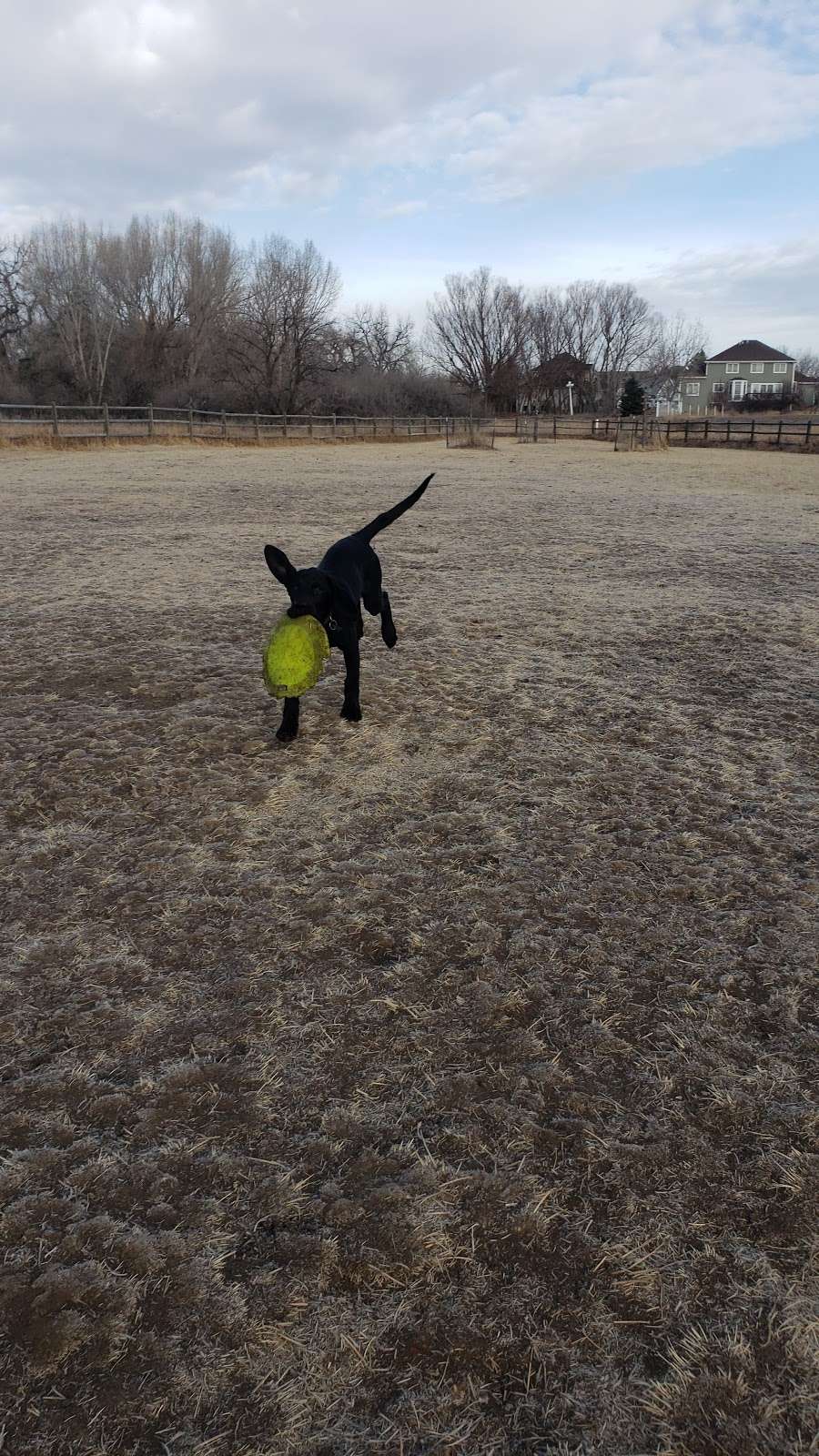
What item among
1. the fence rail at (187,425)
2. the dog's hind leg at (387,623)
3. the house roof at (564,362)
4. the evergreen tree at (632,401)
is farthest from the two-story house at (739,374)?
the dog's hind leg at (387,623)

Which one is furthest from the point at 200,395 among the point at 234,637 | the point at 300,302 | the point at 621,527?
the point at 234,637

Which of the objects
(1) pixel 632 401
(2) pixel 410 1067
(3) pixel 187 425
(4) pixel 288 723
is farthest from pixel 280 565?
(1) pixel 632 401

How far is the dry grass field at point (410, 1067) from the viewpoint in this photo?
1313 mm

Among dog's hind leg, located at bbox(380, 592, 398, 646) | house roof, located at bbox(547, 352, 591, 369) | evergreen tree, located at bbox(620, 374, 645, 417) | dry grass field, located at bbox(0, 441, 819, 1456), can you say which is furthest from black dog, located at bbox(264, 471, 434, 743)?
house roof, located at bbox(547, 352, 591, 369)

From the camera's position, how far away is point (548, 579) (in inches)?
316

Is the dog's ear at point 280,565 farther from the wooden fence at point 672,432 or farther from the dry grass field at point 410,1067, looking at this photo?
the wooden fence at point 672,432

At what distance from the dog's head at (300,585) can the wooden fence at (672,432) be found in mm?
34102

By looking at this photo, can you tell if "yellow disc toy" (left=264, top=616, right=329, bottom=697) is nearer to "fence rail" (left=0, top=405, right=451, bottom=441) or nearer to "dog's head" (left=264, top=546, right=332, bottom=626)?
"dog's head" (left=264, top=546, right=332, bottom=626)

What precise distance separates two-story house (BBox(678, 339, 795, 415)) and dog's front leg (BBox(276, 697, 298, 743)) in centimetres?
10474

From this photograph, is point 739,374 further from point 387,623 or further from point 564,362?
point 387,623

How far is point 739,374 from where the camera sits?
321ft

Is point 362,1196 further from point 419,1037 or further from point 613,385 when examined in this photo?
point 613,385

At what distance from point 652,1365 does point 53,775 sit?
3.09 meters

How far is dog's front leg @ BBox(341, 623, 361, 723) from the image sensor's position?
384cm
